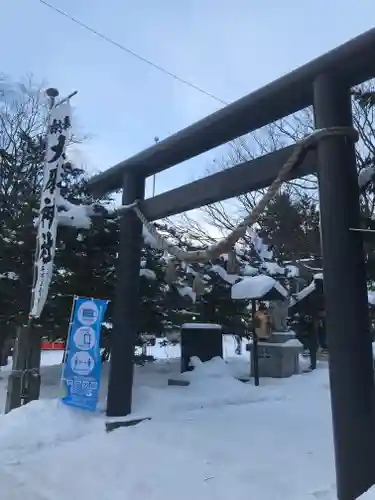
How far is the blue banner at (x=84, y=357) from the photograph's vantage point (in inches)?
255

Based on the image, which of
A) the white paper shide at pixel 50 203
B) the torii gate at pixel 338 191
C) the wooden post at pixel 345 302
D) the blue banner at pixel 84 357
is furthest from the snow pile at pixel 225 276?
the wooden post at pixel 345 302

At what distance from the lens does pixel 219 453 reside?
507 centimetres

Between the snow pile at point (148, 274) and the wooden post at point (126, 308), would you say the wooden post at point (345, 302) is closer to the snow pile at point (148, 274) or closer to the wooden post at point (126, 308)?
the wooden post at point (126, 308)

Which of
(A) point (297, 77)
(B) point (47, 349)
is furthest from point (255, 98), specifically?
(B) point (47, 349)

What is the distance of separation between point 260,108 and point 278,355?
267 inches

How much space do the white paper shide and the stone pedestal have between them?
5592 mm

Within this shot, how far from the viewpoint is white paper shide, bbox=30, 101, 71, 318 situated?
256 inches

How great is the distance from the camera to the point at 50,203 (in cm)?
677

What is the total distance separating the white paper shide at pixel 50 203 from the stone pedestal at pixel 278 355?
5592 millimetres

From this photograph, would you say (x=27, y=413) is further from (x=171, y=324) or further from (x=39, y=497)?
(x=171, y=324)

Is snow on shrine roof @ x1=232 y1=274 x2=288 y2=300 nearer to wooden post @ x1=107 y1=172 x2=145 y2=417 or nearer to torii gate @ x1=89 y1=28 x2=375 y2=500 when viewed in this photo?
wooden post @ x1=107 y1=172 x2=145 y2=417

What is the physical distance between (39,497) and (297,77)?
4.55 metres

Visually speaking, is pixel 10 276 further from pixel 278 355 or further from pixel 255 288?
pixel 278 355

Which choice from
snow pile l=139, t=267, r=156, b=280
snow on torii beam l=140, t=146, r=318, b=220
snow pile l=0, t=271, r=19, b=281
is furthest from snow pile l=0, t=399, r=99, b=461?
snow on torii beam l=140, t=146, r=318, b=220
